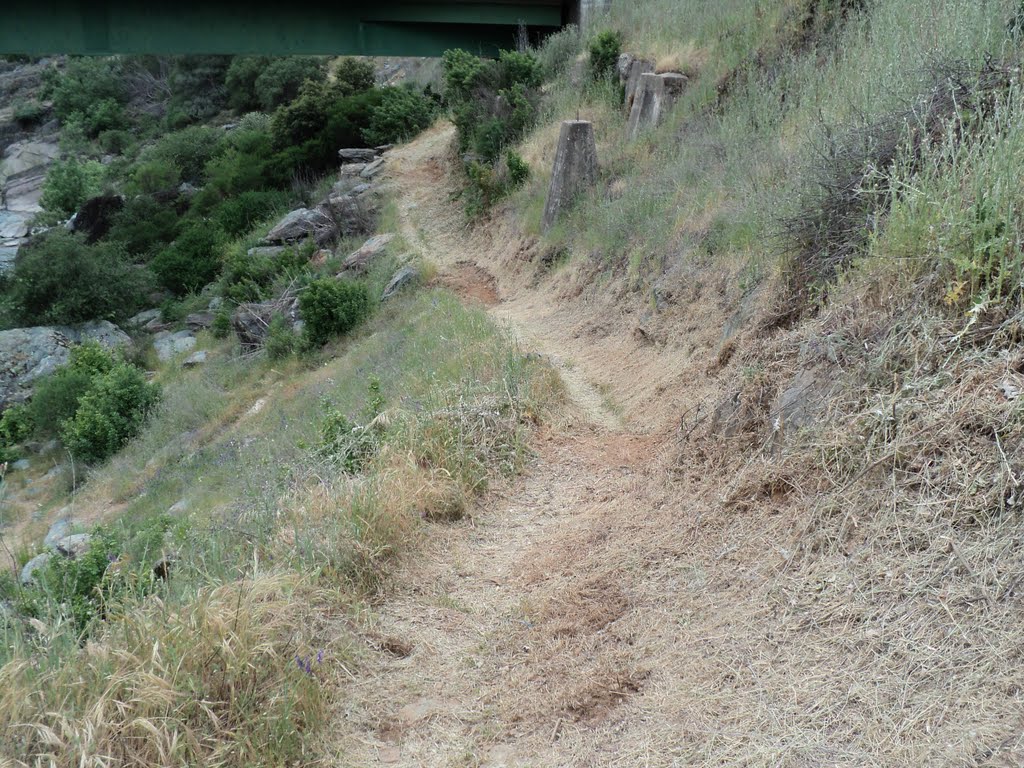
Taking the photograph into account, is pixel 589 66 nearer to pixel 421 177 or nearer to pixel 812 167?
pixel 421 177

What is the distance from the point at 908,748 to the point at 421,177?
58.5 ft

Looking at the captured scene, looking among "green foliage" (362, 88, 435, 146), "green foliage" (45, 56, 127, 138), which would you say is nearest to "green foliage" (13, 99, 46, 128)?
"green foliage" (45, 56, 127, 138)

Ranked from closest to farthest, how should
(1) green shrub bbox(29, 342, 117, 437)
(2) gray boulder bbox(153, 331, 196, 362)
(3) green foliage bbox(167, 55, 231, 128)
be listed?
(1) green shrub bbox(29, 342, 117, 437) < (2) gray boulder bbox(153, 331, 196, 362) < (3) green foliage bbox(167, 55, 231, 128)

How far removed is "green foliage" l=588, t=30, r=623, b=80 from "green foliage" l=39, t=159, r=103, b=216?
2588cm

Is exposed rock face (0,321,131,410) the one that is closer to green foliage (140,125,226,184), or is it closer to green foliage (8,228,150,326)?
green foliage (8,228,150,326)

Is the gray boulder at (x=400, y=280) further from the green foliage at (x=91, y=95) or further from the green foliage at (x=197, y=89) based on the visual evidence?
the green foliage at (x=91, y=95)

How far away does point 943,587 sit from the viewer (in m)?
3.24

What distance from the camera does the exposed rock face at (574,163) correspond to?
12695mm

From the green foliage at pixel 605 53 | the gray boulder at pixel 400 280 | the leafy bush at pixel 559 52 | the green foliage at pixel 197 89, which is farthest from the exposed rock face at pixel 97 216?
the green foliage at pixel 605 53

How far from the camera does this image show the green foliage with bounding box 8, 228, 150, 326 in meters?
23.8

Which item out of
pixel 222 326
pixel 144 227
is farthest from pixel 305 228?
pixel 144 227

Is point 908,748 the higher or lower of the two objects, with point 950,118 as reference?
lower

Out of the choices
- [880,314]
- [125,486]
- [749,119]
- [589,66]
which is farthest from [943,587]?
[589,66]

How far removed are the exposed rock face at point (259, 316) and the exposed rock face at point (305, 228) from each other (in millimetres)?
2381
